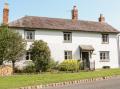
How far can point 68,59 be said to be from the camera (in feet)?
145

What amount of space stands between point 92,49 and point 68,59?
4.21 meters

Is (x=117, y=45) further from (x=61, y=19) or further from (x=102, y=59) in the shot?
(x=61, y=19)

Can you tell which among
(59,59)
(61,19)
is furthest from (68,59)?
(61,19)

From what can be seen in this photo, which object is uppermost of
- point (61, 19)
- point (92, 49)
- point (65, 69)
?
point (61, 19)

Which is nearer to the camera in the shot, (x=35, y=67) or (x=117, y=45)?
(x=35, y=67)

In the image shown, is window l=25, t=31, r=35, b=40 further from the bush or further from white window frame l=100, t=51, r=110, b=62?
white window frame l=100, t=51, r=110, b=62

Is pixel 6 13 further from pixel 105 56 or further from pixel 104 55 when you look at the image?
pixel 105 56

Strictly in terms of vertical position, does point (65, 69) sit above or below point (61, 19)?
below

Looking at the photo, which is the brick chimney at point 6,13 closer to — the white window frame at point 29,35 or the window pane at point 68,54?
the white window frame at point 29,35

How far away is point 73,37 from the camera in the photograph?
45.4 m

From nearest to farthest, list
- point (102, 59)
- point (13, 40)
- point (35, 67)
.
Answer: point (13, 40), point (35, 67), point (102, 59)

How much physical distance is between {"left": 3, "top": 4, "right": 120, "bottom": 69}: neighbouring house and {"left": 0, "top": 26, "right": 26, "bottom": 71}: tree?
5461mm

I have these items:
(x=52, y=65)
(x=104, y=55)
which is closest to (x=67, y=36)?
(x=52, y=65)

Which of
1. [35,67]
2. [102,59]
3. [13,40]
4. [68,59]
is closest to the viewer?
[13,40]
